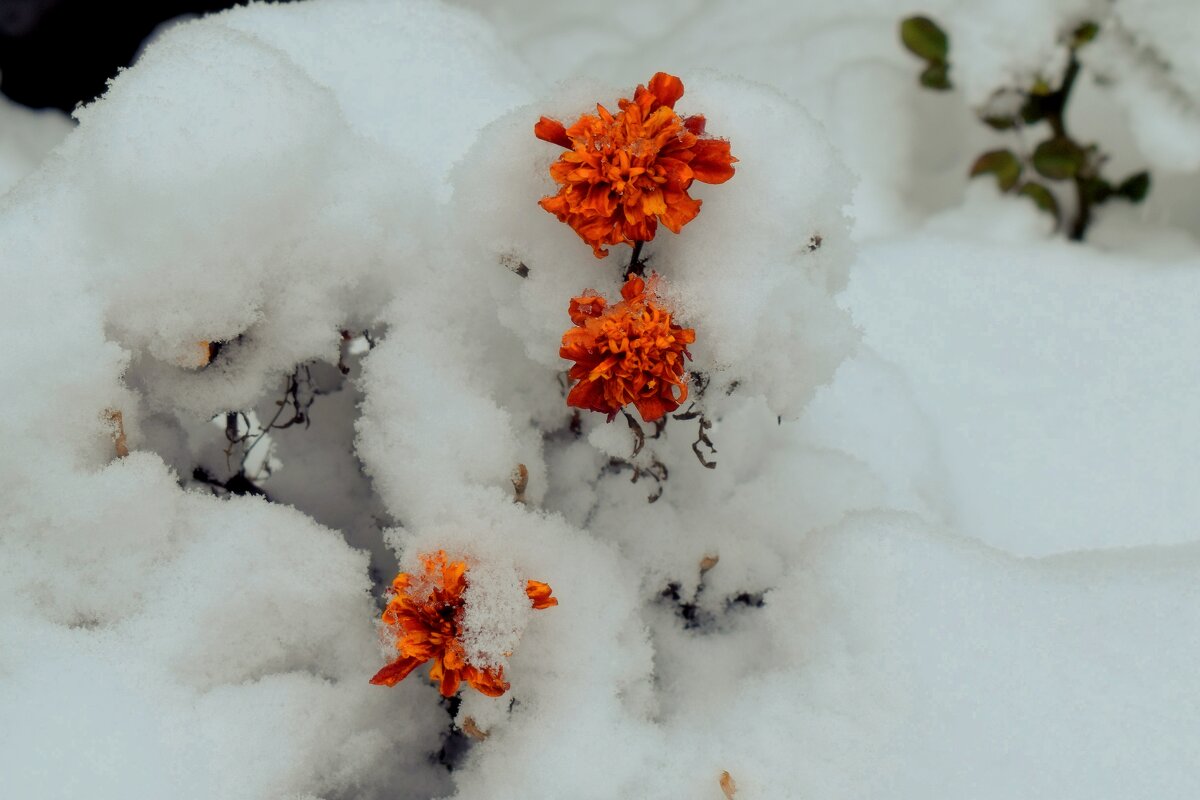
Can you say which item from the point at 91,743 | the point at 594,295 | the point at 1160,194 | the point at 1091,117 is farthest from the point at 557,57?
the point at 91,743

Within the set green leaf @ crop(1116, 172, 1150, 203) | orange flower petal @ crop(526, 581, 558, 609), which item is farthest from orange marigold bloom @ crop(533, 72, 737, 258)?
green leaf @ crop(1116, 172, 1150, 203)

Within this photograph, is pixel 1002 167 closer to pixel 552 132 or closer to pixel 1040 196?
pixel 1040 196

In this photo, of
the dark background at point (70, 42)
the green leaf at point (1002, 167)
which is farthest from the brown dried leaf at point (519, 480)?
the dark background at point (70, 42)

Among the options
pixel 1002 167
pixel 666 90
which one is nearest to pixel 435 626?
pixel 666 90

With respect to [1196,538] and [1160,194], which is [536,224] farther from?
[1160,194]

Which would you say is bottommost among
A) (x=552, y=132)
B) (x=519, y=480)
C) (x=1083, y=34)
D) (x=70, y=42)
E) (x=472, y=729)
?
(x=70, y=42)

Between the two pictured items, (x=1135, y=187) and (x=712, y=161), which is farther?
(x=1135, y=187)
